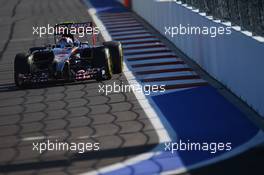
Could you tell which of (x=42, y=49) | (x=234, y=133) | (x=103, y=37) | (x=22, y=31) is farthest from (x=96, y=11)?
(x=234, y=133)

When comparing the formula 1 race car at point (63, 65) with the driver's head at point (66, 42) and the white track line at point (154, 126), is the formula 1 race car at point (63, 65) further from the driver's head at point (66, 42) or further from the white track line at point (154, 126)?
the white track line at point (154, 126)

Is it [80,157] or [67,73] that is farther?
[67,73]

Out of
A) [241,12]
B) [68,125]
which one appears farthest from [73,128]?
[241,12]

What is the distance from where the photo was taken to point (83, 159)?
891cm

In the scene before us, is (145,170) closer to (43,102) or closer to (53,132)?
(53,132)

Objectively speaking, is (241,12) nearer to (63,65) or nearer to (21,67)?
(63,65)

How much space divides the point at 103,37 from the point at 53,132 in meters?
11.2

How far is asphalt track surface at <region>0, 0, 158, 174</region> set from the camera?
8.88m

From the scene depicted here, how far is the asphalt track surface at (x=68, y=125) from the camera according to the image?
29.1ft

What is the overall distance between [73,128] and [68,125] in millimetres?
228

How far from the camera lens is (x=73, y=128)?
10523 mm

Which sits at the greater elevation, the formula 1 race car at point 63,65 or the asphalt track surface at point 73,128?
the formula 1 race car at point 63,65

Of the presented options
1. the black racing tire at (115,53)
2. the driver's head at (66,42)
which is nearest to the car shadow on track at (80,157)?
the black racing tire at (115,53)

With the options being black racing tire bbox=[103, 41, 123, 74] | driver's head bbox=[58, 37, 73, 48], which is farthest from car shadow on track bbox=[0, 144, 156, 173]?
driver's head bbox=[58, 37, 73, 48]
